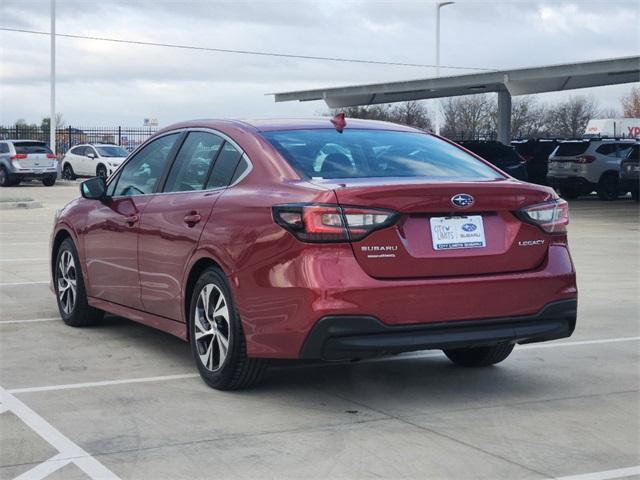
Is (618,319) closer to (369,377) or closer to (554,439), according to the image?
(369,377)

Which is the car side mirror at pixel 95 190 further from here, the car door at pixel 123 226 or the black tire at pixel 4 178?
the black tire at pixel 4 178

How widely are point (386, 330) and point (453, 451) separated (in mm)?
821

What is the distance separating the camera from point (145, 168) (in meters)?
7.86

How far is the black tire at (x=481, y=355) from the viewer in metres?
7.15

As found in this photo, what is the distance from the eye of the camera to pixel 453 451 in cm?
515

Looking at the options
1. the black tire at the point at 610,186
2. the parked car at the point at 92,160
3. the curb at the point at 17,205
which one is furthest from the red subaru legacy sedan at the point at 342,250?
→ the parked car at the point at 92,160

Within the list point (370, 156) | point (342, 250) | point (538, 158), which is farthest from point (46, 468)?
point (538, 158)

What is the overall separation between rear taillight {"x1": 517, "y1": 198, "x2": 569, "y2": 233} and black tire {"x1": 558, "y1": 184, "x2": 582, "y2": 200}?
2786 centimetres

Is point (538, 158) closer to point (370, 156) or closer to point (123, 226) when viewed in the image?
point (123, 226)

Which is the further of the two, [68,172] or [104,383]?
[68,172]

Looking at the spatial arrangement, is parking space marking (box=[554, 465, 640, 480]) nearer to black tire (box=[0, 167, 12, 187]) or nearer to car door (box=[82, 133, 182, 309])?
car door (box=[82, 133, 182, 309])

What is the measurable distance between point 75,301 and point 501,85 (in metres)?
33.6

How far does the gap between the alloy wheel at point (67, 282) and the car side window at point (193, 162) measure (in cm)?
170

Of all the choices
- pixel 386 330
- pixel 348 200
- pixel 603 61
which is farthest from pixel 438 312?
pixel 603 61
